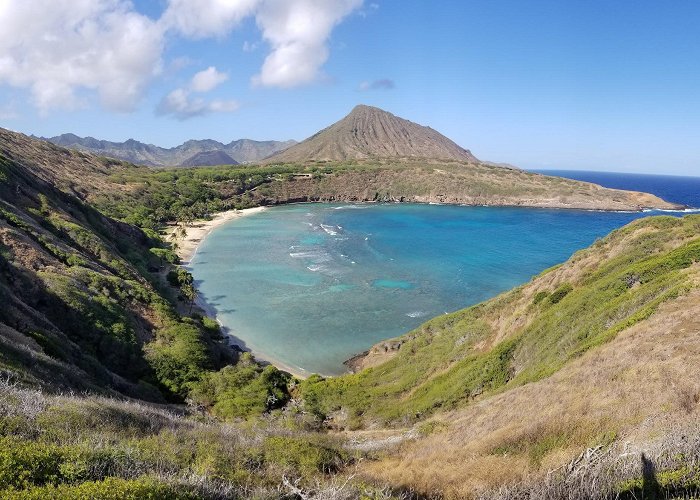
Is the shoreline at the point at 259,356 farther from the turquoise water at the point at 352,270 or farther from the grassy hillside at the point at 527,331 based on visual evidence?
the grassy hillside at the point at 527,331

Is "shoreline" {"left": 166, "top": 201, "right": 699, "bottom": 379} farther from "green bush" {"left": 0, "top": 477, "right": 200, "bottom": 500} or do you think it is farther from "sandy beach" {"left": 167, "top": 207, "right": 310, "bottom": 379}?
"green bush" {"left": 0, "top": 477, "right": 200, "bottom": 500}

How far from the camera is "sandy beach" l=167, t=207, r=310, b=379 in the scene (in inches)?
1429

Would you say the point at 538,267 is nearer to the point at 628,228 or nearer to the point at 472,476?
the point at 628,228

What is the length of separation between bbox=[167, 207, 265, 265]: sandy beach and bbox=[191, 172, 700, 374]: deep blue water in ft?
7.08

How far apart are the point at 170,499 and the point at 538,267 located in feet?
236

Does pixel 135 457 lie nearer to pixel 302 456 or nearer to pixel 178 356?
pixel 302 456

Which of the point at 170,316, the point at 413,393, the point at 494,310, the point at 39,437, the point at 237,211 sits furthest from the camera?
the point at 237,211

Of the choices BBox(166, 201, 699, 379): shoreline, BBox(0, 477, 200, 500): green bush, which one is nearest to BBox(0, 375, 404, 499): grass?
BBox(0, 477, 200, 500): green bush

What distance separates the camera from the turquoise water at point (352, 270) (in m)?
43.6

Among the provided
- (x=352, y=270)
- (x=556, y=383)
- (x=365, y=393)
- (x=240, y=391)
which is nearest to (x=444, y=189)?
(x=352, y=270)

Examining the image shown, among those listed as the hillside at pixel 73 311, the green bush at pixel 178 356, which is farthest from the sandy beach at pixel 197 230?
the green bush at pixel 178 356

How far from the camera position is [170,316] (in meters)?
33.4

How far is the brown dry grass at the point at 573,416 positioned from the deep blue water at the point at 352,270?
960 inches

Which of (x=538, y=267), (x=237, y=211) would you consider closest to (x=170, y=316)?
(x=538, y=267)
